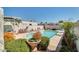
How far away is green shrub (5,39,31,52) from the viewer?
2.01 metres

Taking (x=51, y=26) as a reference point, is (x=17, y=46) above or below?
A: below

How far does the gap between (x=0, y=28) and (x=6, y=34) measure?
61mm

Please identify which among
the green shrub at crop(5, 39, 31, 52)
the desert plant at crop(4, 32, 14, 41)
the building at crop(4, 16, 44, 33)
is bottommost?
the green shrub at crop(5, 39, 31, 52)

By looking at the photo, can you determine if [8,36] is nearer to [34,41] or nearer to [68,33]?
[34,41]

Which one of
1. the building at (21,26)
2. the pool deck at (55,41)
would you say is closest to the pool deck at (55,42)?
the pool deck at (55,41)

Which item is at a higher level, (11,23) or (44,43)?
(11,23)

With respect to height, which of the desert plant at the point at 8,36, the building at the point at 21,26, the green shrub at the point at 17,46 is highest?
the building at the point at 21,26

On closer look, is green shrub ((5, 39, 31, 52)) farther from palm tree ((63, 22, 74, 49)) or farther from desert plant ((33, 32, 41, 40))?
palm tree ((63, 22, 74, 49))

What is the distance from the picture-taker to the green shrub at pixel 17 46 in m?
2.01

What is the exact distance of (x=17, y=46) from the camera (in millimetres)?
2010

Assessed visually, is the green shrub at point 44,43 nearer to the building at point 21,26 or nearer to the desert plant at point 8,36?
the building at point 21,26

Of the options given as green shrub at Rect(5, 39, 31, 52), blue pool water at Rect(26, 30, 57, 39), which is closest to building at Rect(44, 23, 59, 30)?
blue pool water at Rect(26, 30, 57, 39)

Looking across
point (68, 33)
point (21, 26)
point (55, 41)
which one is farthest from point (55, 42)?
point (21, 26)

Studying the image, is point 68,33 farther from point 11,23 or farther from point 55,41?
point 11,23
